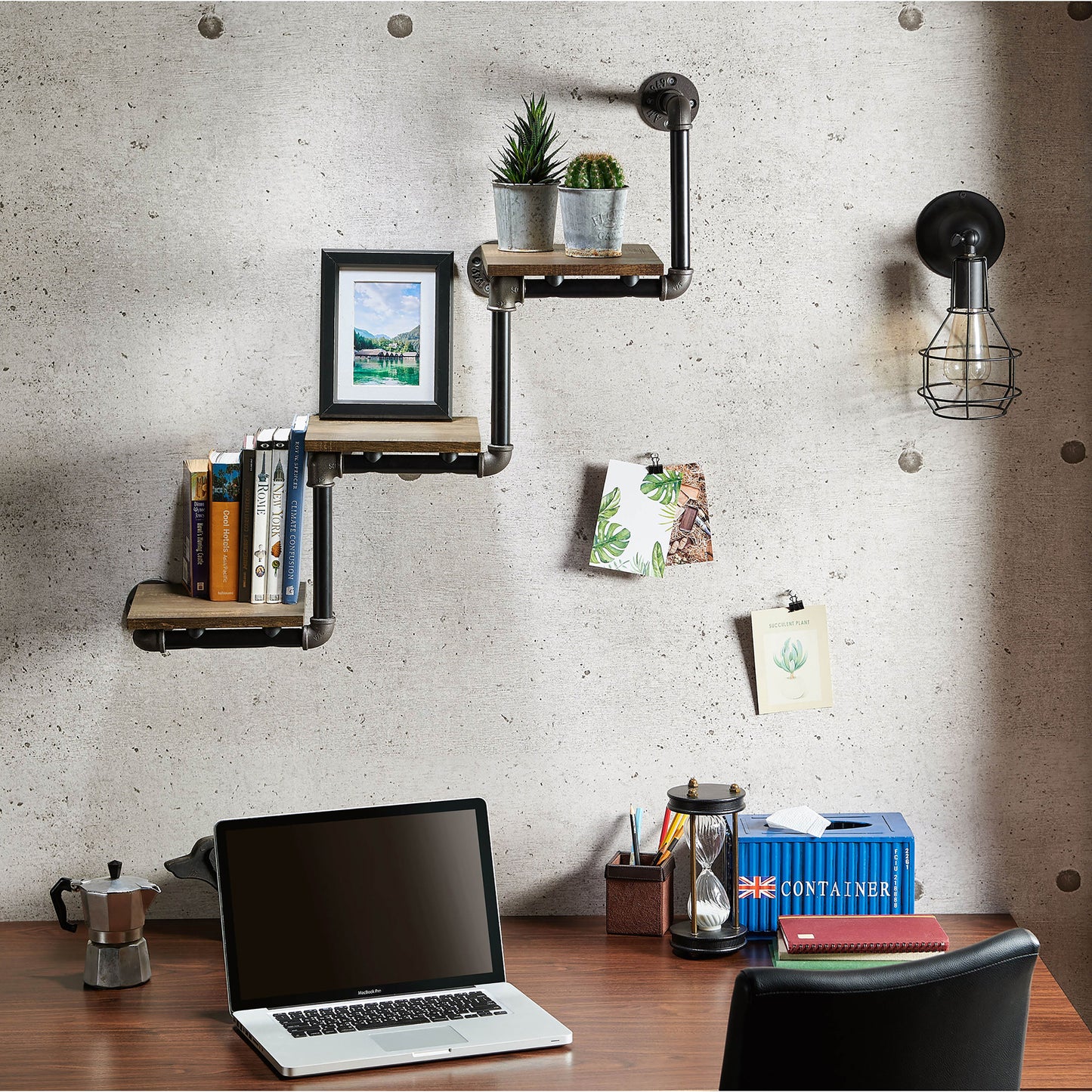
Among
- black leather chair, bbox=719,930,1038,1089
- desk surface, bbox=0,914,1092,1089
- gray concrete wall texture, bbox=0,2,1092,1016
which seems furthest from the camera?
gray concrete wall texture, bbox=0,2,1092,1016

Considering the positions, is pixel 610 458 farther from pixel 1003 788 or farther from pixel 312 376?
pixel 1003 788

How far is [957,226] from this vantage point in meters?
1.82

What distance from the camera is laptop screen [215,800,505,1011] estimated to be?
1.59 meters

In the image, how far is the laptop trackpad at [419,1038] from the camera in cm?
145

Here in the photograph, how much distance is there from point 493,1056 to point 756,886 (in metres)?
0.50

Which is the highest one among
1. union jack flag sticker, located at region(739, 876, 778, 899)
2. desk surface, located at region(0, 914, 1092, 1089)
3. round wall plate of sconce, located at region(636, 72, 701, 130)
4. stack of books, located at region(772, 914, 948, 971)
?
round wall plate of sconce, located at region(636, 72, 701, 130)

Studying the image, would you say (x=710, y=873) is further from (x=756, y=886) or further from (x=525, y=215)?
(x=525, y=215)

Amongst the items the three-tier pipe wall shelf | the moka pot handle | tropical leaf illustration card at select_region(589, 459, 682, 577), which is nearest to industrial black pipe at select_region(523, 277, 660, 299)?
the three-tier pipe wall shelf

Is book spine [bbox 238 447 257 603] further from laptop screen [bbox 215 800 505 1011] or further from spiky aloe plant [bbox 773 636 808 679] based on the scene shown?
spiky aloe plant [bbox 773 636 808 679]

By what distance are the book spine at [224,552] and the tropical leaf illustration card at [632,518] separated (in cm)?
52

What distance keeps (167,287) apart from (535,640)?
0.76 m

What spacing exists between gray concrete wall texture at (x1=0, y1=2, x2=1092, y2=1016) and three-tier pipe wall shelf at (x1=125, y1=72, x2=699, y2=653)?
12 centimetres

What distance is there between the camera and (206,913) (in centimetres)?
189

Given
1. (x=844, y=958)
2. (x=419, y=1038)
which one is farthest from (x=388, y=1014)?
(x=844, y=958)
